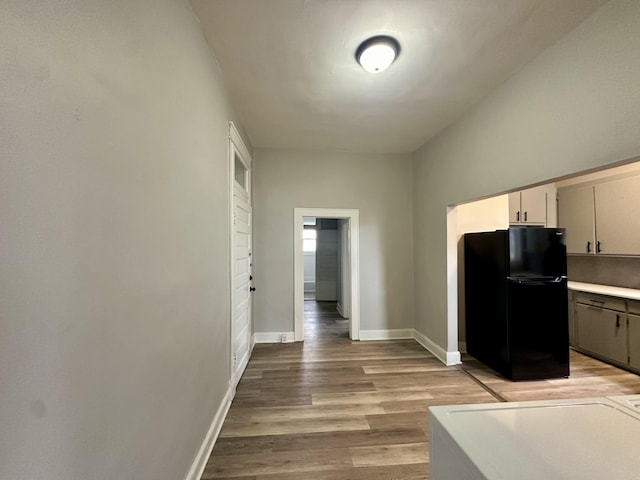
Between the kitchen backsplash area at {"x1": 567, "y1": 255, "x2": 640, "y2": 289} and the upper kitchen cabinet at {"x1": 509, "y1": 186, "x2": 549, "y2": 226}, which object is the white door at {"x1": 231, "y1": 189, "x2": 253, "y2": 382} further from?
the kitchen backsplash area at {"x1": 567, "y1": 255, "x2": 640, "y2": 289}

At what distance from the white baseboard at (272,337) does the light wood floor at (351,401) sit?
0.36 feet

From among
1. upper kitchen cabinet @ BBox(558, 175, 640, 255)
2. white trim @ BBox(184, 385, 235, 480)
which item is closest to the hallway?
white trim @ BBox(184, 385, 235, 480)

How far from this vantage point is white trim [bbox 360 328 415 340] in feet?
13.3

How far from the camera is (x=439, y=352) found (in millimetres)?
3373

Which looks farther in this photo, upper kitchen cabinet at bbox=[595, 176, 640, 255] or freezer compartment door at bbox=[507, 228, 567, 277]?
upper kitchen cabinet at bbox=[595, 176, 640, 255]

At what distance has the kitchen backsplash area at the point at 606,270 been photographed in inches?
135

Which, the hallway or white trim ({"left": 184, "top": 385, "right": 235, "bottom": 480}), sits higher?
white trim ({"left": 184, "top": 385, "right": 235, "bottom": 480})

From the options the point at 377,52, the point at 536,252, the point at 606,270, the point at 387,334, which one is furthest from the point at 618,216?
the point at 377,52

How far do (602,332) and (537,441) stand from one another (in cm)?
379

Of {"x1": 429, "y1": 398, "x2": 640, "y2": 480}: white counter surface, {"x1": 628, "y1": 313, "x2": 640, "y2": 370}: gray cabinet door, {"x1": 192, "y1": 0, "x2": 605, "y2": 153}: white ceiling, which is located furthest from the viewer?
{"x1": 628, "y1": 313, "x2": 640, "y2": 370}: gray cabinet door

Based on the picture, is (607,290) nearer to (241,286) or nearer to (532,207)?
(532,207)

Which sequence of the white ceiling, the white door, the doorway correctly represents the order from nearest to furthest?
the white ceiling
the white door
the doorway

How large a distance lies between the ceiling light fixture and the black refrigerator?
212cm

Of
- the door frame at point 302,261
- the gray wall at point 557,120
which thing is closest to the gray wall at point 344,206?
the door frame at point 302,261
